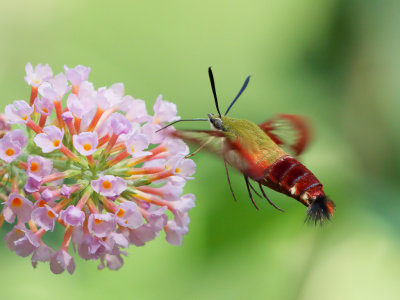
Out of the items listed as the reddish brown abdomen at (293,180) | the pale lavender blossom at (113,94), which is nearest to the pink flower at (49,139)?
the pale lavender blossom at (113,94)

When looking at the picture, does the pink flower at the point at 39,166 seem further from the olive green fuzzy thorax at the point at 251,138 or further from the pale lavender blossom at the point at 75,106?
the olive green fuzzy thorax at the point at 251,138

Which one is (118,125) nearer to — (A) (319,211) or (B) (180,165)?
(B) (180,165)

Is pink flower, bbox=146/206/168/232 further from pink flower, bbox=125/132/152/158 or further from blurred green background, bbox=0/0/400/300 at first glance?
blurred green background, bbox=0/0/400/300

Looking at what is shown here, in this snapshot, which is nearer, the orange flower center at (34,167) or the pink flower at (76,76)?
the orange flower center at (34,167)

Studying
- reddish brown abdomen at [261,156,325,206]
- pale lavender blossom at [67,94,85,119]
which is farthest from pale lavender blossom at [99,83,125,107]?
reddish brown abdomen at [261,156,325,206]

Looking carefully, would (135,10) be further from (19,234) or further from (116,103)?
(19,234)

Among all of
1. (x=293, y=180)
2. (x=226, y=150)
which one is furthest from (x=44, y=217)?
(x=293, y=180)

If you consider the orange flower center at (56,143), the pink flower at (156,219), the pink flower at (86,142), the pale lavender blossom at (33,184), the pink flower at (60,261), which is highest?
the pink flower at (86,142)

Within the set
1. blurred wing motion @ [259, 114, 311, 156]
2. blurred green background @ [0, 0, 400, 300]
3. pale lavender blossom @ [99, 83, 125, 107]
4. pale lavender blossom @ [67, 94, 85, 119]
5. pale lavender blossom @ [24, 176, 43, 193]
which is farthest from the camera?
blurred green background @ [0, 0, 400, 300]
